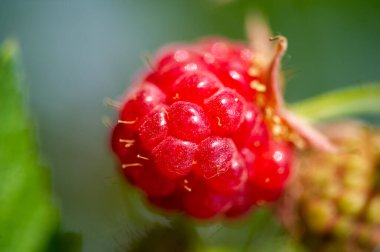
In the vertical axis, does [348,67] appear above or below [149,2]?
below

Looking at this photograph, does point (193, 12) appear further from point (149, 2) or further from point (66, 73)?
point (66, 73)

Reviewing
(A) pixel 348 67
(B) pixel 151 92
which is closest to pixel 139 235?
(B) pixel 151 92

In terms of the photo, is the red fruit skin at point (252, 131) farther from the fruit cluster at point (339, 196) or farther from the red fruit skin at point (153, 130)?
the fruit cluster at point (339, 196)

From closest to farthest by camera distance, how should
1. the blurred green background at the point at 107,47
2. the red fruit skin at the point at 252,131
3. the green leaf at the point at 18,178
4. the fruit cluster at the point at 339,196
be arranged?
1. the red fruit skin at the point at 252,131
2. the green leaf at the point at 18,178
3. the fruit cluster at the point at 339,196
4. the blurred green background at the point at 107,47

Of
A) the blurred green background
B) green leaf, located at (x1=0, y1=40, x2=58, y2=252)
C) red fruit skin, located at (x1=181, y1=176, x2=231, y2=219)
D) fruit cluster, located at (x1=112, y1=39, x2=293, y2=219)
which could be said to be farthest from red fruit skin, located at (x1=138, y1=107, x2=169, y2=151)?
the blurred green background

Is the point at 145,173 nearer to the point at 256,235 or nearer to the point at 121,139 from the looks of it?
the point at 121,139

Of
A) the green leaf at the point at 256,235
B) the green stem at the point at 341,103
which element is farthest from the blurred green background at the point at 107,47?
the green stem at the point at 341,103

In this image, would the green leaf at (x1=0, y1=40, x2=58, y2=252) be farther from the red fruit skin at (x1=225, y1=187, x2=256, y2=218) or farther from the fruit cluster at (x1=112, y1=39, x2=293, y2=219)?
the red fruit skin at (x1=225, y1=187, x2=256, y2=218)
